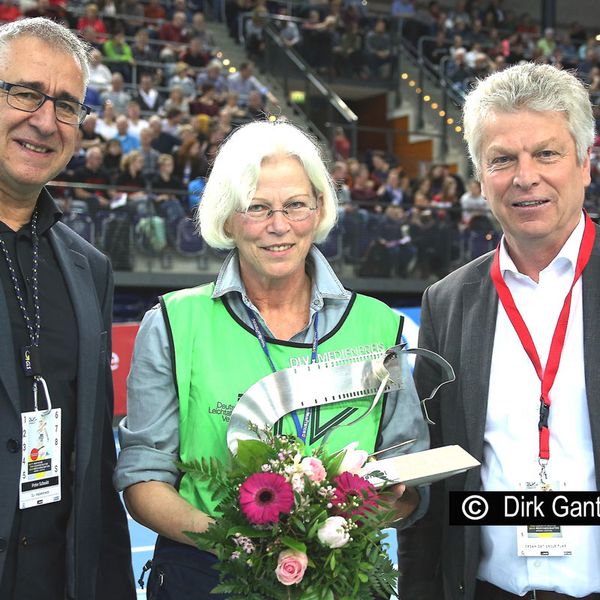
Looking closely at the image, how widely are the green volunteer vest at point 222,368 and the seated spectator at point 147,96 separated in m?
13.0

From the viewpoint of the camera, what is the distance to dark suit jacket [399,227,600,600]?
2998 mm

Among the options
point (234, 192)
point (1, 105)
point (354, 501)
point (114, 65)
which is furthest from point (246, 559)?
point (114, 65)

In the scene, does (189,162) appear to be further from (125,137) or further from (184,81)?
(184,81)

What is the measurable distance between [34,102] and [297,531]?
166cm

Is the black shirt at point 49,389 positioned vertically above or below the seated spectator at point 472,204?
below

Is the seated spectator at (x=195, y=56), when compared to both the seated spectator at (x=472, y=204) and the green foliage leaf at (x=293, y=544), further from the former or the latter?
the green foliage leaf at (x=293, y=544)

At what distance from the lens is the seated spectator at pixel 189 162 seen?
43.1 ft

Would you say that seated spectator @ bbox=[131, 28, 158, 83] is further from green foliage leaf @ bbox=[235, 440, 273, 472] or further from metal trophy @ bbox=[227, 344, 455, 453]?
green foliage leaf @ bbox=[235, 440, 273, 472]

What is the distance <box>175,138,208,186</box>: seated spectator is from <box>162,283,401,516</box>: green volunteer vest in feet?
33.9

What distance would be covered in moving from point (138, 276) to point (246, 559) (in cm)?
989

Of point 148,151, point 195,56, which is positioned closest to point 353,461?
point 148,151

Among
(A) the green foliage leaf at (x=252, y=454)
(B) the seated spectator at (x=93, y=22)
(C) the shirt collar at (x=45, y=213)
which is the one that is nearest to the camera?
(A) the green foliage leaf at (x=252, y=454)

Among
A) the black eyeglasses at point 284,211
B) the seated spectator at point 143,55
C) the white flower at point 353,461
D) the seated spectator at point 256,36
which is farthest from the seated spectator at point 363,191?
the white flower at point 353,461
